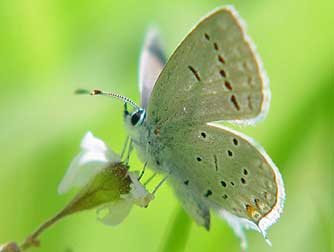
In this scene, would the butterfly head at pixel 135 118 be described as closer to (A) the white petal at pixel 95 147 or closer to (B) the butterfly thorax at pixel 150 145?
(B) the butterfly thorax at pixel 150 145

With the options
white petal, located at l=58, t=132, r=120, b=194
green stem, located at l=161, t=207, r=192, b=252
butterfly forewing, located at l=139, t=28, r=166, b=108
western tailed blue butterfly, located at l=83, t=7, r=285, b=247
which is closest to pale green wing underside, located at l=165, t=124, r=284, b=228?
western tailed blue butterfly, located at l=83, t=7, r=285, b=247

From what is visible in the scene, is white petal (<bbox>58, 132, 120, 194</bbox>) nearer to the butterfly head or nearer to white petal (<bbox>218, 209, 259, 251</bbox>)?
the butterfly head

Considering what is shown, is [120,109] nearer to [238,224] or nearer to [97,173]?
[238,224]

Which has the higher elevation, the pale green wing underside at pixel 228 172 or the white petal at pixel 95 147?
the pale green wing underside at pixel 228 172

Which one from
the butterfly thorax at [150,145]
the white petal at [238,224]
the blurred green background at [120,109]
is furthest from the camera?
the blurred green background at [120,109]

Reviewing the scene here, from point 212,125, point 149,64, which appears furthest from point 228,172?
point 149,64

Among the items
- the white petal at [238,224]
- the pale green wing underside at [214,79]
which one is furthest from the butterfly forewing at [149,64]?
the white petal at [238,224]

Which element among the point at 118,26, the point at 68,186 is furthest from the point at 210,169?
the point at 118,26
